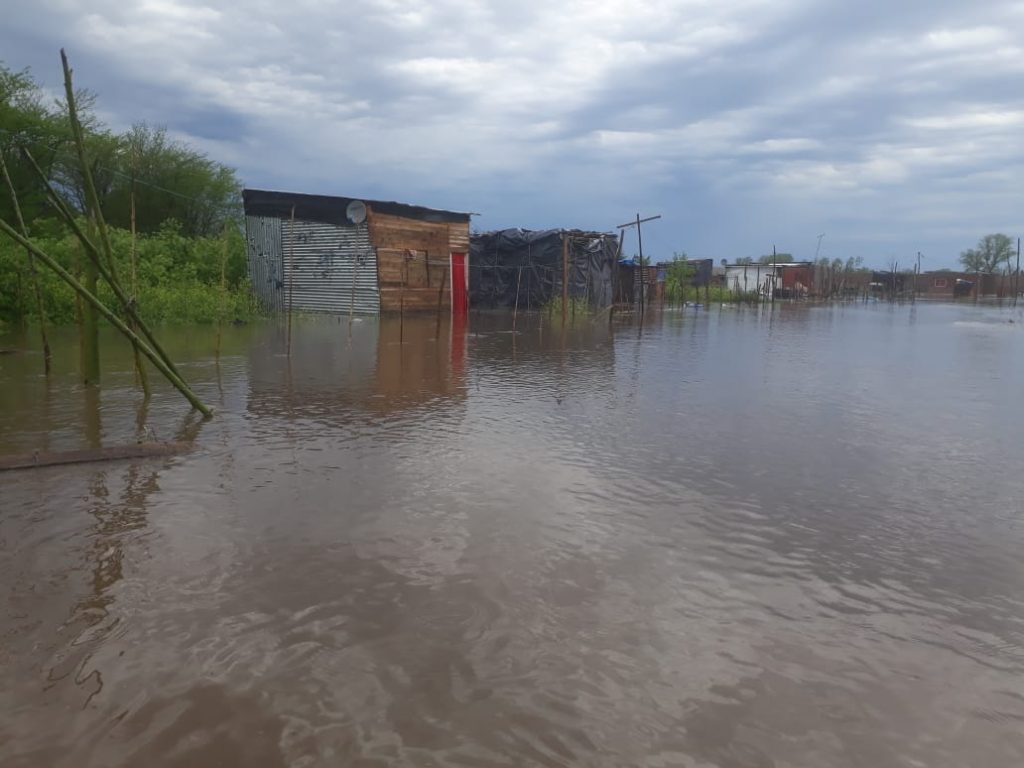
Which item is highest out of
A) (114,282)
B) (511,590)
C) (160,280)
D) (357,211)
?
(357,211)

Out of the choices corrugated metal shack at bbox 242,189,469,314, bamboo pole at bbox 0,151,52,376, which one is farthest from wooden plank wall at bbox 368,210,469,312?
bamboo pole at bbox 0,151,52,376

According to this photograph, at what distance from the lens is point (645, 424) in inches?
346

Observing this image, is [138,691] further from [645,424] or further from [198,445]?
[645,424]

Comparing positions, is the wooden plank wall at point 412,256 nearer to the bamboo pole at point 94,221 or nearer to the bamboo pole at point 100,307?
the bamboo pole at point 94,221

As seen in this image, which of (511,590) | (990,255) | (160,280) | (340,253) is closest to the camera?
(511,590)

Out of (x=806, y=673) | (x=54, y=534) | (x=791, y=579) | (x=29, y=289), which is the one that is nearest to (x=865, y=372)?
(x=791, y=579)

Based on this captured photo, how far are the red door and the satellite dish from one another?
479 centimetres

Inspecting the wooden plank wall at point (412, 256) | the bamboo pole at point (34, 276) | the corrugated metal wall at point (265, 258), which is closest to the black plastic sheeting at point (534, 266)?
the wooden plank wall at point (412, 256)

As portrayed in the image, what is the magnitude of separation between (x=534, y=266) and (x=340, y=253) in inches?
360

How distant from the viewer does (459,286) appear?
1145 inches

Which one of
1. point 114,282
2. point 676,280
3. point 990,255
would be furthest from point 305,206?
point 990,255

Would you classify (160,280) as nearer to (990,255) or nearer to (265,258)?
(265,258)

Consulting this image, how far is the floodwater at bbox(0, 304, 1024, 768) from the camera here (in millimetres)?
2979

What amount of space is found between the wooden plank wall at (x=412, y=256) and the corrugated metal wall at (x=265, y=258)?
3798 mm
